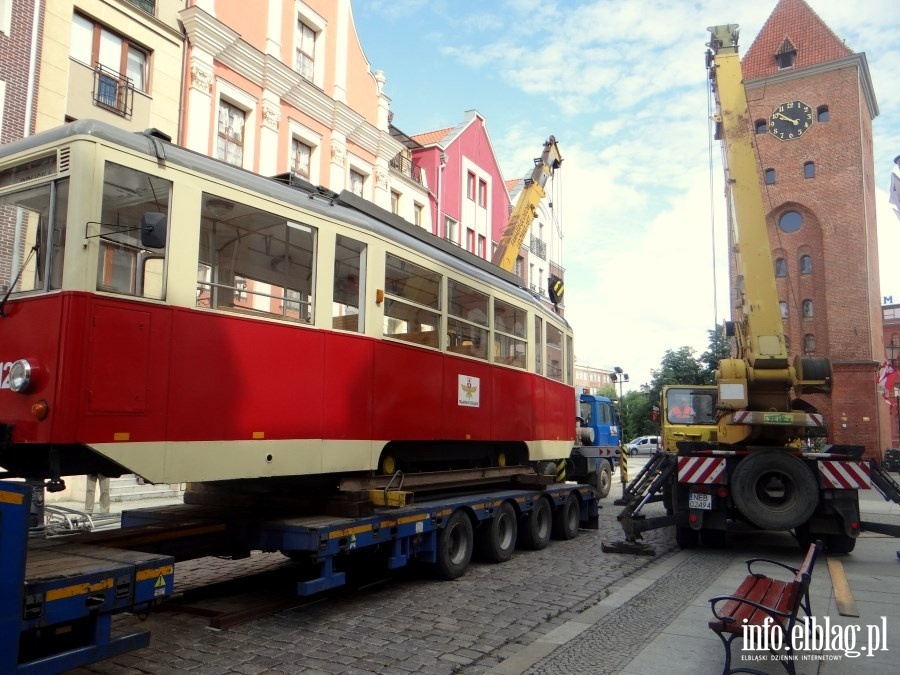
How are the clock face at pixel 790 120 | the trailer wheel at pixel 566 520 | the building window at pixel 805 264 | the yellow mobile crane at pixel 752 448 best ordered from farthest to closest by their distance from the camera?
1. the building window at pixel 805 264
2. the clock face at pixel 790 120
3. the trailer wheel at pixel 566 520
4. the yellow mobile crane at pixel 752 448

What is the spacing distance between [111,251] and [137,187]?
24.0 inches

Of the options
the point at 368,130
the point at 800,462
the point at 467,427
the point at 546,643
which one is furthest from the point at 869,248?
the point at 546,643

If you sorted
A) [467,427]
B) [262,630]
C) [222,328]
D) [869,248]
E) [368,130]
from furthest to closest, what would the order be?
1. [869,248]
2. [368,130]
3. [467,427]
4. [262,630]
5. [222,328]

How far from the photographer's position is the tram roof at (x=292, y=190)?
5.11 meters

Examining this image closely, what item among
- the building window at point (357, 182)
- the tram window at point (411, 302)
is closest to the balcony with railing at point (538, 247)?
the building window at point (357, 182)

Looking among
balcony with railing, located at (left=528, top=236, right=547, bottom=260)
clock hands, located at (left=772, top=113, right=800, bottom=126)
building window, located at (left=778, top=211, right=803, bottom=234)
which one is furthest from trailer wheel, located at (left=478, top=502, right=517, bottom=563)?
clock hands, located at (left=772, top=113, right=800, bottom=126)

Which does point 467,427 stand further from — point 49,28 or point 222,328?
point 49,28

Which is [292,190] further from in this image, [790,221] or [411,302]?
[790,221]

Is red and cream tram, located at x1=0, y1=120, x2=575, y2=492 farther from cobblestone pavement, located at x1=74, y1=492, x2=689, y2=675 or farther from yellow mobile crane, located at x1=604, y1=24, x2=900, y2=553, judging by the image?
yellow mobile crane, located at x1=604, y1=24, x2=900, y2=553

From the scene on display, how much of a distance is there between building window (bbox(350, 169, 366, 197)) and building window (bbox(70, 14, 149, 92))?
7.89 metres

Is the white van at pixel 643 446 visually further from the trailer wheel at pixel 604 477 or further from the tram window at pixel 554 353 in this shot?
the tram window at pixel 554 353

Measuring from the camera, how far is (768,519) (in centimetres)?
974

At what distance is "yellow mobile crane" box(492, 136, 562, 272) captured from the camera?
51.0 ft

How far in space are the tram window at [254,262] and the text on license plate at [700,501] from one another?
666 centimetres
